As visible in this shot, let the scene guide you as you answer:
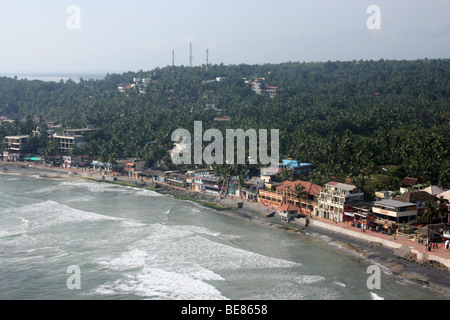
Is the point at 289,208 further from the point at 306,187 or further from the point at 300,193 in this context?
the point at 306,187

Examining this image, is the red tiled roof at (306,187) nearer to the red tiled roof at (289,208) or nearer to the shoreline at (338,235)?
the red tiled roof at (289,208)

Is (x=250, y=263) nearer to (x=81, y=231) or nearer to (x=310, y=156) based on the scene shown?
(x=81, y=231)

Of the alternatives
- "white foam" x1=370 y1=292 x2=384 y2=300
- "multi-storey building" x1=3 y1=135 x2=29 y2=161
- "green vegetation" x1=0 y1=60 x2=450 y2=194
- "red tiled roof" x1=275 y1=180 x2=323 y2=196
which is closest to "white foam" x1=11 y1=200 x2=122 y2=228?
"red tiled roof" x1=275 y1=180 x2=323 y2=196

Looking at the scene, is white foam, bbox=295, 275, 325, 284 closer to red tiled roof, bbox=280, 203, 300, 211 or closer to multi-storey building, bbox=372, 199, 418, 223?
multi-storey building, bbox=372, 199, 418, 223

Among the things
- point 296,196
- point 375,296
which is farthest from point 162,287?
point 296,196
